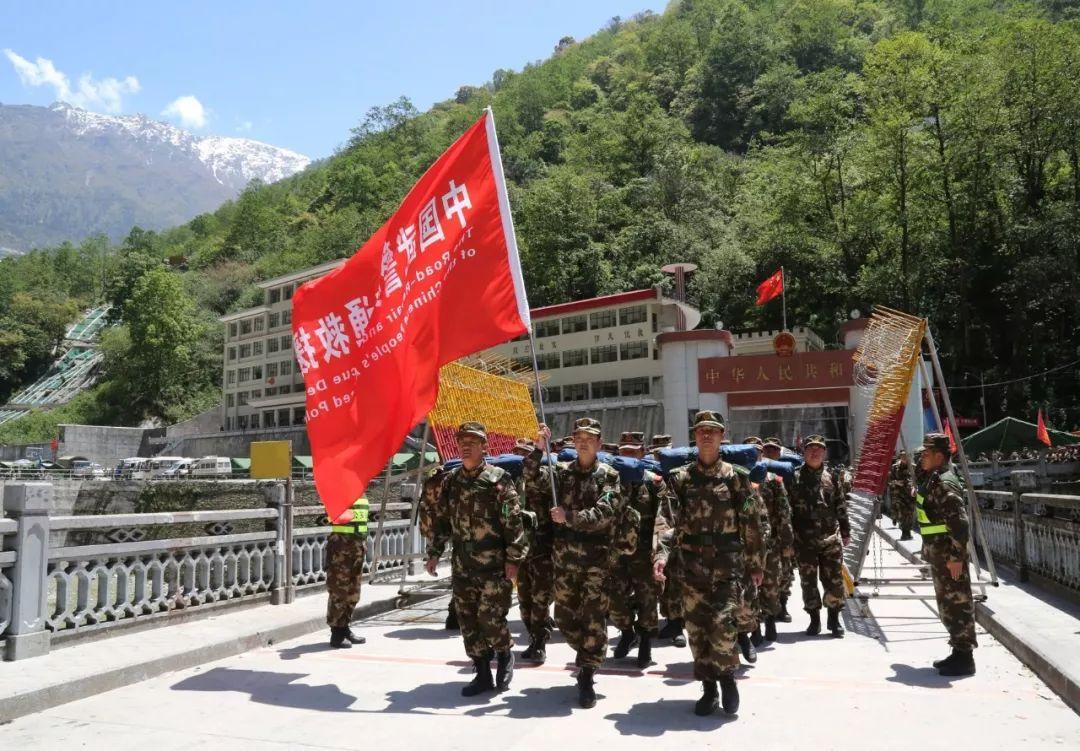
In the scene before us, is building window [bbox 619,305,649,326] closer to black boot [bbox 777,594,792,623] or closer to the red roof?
the red roof

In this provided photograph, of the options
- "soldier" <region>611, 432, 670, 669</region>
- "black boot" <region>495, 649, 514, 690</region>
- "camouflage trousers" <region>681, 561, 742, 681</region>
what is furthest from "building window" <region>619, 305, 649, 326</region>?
"camouflage trousers" <region>681, 561, 742, 681</region>

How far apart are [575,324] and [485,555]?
138 ft

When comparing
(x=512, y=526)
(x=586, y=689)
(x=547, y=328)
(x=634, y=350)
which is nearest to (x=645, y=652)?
(x=586, y=689)

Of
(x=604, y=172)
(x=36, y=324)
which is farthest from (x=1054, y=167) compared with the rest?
(x=36, y=324)

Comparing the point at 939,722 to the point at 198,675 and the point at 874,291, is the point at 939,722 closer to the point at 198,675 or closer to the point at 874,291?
the point at 198,675

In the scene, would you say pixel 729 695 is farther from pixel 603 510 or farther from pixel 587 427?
pixel 587 427

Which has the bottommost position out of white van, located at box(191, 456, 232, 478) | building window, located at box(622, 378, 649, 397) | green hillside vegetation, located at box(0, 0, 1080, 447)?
white van, located at box(191, 456, 232, 478)

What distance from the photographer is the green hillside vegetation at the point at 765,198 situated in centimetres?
4078

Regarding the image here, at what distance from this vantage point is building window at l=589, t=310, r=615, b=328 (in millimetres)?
46000

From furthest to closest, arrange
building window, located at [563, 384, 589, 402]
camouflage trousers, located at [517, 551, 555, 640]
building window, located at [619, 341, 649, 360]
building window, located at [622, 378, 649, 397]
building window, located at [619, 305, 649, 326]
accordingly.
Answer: building window, located at [563, 384, 589, 402] < building window, located at [619, 305, 649, 326] < building window, located at [619, 341, 649, 360] < building window, located at [622, 378, 649, 397] < camouflage trousers, located at [517, 551, 555, 640]

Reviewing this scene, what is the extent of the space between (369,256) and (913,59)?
4531 centimetres

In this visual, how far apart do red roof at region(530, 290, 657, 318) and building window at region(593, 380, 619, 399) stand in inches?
170

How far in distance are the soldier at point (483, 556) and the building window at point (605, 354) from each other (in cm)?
3980

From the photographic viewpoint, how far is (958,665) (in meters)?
6.42
